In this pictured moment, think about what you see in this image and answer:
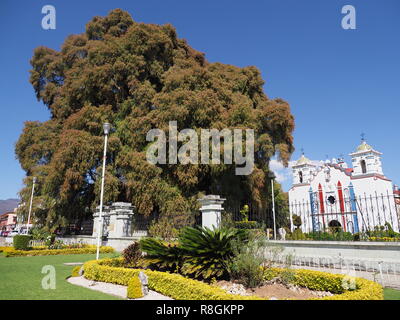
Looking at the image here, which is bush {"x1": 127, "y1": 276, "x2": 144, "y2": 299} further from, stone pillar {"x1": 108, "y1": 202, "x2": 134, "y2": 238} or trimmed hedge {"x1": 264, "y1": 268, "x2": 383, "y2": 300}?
stone pillar {"x1": 108, "y1": 202, "x2": 134, "y2": 238}

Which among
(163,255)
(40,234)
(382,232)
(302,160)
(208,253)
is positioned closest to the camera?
(208,253)

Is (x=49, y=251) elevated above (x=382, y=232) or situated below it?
below

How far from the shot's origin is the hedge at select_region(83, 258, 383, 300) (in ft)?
13.4

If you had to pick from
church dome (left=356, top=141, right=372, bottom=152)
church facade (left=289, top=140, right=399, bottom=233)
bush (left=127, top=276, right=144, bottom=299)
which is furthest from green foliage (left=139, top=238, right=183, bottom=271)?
church dome (left=356, top=141, right=372, bottom=152)

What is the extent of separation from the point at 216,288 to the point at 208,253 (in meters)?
1.23

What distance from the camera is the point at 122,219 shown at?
1445 cm

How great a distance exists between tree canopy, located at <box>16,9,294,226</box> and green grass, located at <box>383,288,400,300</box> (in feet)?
31.2

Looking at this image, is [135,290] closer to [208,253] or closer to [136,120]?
[208,253]

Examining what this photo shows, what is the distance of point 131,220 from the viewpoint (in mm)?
14789

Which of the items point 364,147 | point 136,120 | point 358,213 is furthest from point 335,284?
point 364,147

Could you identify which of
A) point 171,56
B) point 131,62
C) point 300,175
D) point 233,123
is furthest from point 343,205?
point 131,62

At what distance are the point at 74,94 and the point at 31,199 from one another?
7.48 meters

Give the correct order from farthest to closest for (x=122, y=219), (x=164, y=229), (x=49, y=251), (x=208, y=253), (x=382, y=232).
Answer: (x=122, y=219), (x=49, y=251), (x=164, y=229), (x=382, y=232), (x=208, y=253)

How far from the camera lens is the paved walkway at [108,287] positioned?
5387mm
